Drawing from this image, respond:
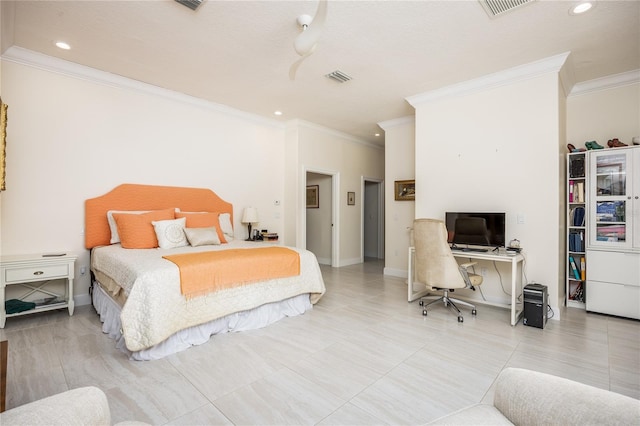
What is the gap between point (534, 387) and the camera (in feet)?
3.36

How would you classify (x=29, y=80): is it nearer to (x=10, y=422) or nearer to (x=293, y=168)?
(x=293, y=168)

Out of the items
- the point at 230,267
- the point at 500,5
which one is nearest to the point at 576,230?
the point at 500,5

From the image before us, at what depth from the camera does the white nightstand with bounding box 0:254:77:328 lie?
286 centimetres

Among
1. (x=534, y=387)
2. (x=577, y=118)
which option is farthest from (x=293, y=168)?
(x=534, y=387)

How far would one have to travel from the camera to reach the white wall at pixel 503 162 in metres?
3.37

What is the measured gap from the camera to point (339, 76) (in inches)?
148

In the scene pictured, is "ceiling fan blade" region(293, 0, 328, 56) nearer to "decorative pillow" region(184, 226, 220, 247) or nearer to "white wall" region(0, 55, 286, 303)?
"decorative pillow" region(184, 226, 220, 247)

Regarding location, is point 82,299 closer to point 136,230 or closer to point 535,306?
point 136,230

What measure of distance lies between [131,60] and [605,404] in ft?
14.8

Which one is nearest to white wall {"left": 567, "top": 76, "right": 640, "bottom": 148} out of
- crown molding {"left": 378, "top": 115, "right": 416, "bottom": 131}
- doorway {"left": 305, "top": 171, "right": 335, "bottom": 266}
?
crown molding {"left": 378, "top": 115, "right": 416, "bottom": 131}

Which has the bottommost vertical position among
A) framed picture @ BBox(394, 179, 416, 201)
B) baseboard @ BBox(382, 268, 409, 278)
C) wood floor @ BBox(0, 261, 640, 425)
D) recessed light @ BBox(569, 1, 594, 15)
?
wood floor @ BBox(0, 261, 640, 425)

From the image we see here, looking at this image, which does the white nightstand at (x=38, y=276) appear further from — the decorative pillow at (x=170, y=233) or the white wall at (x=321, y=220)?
the white wall at (x=321, y=220)

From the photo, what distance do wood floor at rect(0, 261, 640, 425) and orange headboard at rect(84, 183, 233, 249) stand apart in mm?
945

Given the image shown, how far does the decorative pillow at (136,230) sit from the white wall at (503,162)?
362 centimetres
